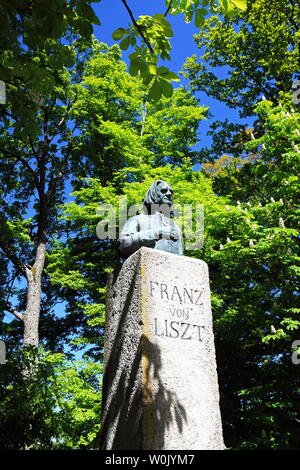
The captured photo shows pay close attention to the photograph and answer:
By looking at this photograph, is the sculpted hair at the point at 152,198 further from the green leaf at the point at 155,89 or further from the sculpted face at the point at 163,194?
the green leaf at the point at 155,89

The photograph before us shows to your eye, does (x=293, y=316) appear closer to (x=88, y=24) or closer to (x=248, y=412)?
(x=248, y=412)

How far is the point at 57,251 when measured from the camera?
15.1 m

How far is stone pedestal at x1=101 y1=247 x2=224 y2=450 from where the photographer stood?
10.3 feet

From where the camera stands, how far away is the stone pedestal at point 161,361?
10.3 feet

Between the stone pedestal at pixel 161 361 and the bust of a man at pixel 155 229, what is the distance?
0.73 feet

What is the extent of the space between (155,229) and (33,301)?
34.5 feet

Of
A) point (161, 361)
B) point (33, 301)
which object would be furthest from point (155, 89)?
point (33, 301)

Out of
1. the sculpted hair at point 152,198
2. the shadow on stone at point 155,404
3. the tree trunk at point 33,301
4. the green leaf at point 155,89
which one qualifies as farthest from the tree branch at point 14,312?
the green leaf at point 155,89

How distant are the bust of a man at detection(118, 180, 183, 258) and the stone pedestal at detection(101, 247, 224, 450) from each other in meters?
0.22

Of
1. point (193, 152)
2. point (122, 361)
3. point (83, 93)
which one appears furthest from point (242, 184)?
point (122, 361)

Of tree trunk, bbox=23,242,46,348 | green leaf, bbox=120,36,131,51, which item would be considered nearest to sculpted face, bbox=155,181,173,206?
green leaf, bbox=120,36,131,51

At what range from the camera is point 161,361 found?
333 cm
